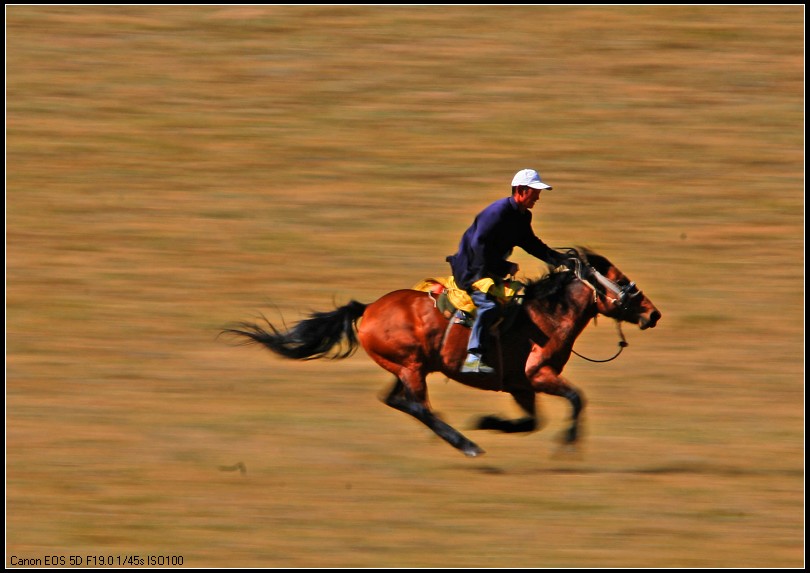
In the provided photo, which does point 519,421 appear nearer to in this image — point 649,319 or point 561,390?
point 561,390

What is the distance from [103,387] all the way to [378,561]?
199 inches

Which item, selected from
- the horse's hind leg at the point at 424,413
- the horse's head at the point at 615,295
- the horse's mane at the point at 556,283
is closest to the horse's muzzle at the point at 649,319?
the horse's head at the point at 615,295

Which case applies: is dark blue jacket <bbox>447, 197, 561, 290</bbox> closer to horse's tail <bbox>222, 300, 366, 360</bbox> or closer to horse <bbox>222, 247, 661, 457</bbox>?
horse <bbox>222, 247, 661, 457</bbox>

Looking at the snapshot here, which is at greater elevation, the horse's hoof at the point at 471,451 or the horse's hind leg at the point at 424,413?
the horse's hind leg at the point at 424,413

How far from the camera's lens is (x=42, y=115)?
18.5 metres

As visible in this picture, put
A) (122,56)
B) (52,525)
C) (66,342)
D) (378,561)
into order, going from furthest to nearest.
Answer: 1. (122,56)
2. (66,342)
3. (52,525)
4. (378,561)

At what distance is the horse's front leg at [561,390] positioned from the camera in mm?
10461

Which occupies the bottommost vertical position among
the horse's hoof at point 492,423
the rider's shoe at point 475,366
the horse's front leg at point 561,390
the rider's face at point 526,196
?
the horse's hoof at point 492,423

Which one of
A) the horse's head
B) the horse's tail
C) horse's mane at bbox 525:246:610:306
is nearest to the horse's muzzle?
the horse's head

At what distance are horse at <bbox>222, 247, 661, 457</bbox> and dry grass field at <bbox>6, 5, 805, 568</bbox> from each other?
49 cm

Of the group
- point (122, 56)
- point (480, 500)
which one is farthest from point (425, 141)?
point (480, 500)

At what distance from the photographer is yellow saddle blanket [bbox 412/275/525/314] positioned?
10.5 meters

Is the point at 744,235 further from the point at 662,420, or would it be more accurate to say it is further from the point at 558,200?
the point at 662,420

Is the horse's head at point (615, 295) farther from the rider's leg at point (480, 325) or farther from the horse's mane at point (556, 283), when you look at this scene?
the rider's leg at point (480, 325)
